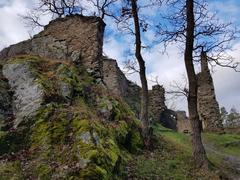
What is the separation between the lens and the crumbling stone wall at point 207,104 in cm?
2848

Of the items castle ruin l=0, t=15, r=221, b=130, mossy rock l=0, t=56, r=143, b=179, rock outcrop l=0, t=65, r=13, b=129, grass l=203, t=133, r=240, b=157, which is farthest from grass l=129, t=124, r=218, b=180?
grass l=203, t=133, r=240, b=157

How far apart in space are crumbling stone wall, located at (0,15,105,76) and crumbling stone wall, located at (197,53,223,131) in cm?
1188

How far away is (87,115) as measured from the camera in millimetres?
12570

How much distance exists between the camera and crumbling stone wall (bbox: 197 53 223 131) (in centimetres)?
2848

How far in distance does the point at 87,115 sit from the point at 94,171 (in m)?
3.17

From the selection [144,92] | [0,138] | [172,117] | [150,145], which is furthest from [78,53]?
[172,117]

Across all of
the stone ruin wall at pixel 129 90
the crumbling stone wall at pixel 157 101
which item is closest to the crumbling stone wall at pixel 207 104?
the crumbling stone wall at pixel 157 101

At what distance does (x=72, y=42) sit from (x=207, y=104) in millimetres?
13920

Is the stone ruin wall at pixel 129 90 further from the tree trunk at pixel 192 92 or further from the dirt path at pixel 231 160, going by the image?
the tree trunk at pixel 192 92

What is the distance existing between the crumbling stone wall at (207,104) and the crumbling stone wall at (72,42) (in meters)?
11.9

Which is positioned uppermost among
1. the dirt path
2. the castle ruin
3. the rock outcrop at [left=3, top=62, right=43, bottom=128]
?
the castle ruin

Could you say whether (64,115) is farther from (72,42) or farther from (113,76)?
(113,76)

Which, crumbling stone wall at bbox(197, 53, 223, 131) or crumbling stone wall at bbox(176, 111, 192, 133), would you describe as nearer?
crumbling stone wall at bbox(197, 53, 223, 131)

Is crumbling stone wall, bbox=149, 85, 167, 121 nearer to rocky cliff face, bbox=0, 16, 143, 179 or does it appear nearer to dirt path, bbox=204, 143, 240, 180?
dirt path, bbox=204, 143, 240, 180
